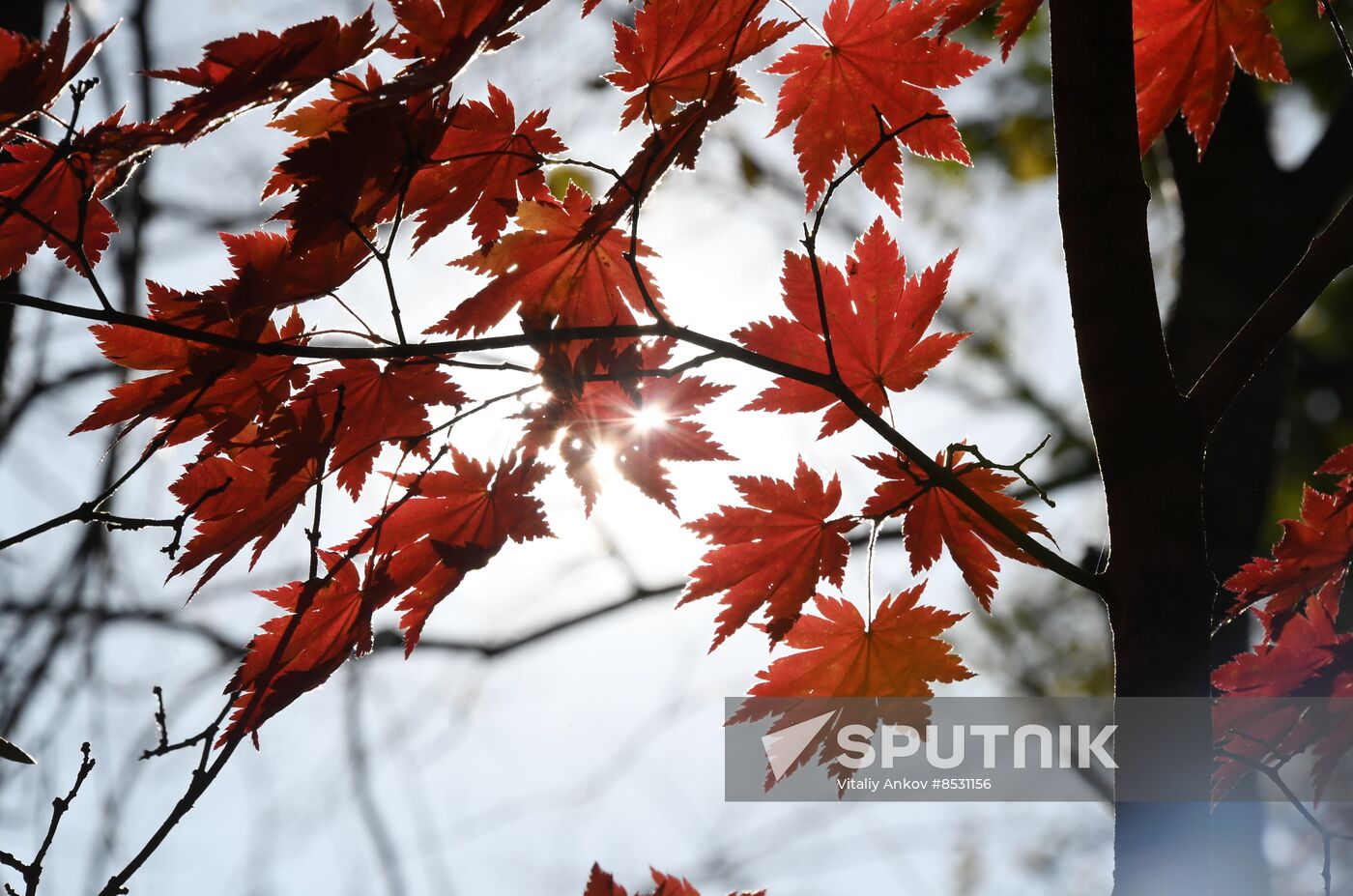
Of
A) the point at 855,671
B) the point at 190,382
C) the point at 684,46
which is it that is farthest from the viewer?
the point at 855,671

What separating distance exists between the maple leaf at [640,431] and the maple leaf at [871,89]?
346 mm

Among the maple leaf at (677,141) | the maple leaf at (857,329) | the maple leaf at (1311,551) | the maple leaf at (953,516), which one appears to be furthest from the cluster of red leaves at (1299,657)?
the maple leaf at (677,141)

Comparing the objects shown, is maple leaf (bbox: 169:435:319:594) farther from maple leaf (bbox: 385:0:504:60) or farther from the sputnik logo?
the sputnik logo

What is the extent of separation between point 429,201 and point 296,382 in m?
0.27

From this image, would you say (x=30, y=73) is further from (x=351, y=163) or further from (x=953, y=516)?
(x=953, y=516)

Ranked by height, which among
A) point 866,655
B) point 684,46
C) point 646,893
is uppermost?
point 684,46

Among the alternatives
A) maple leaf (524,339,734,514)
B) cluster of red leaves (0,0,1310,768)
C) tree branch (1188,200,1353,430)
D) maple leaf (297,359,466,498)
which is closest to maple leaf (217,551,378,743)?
cluster of red leaves (0,0,1310,768)

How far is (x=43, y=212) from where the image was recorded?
3.61 ft

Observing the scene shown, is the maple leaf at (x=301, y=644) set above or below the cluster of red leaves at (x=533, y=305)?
below

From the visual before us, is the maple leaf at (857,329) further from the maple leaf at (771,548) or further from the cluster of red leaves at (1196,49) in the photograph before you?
the cluster of red leaves at (1196,49)

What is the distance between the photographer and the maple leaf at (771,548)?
4.05 ft

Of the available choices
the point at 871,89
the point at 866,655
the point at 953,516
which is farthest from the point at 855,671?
the point at 871,89

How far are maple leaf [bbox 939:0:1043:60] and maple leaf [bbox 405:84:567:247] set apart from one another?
1.65 ft

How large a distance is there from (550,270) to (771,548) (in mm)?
461
